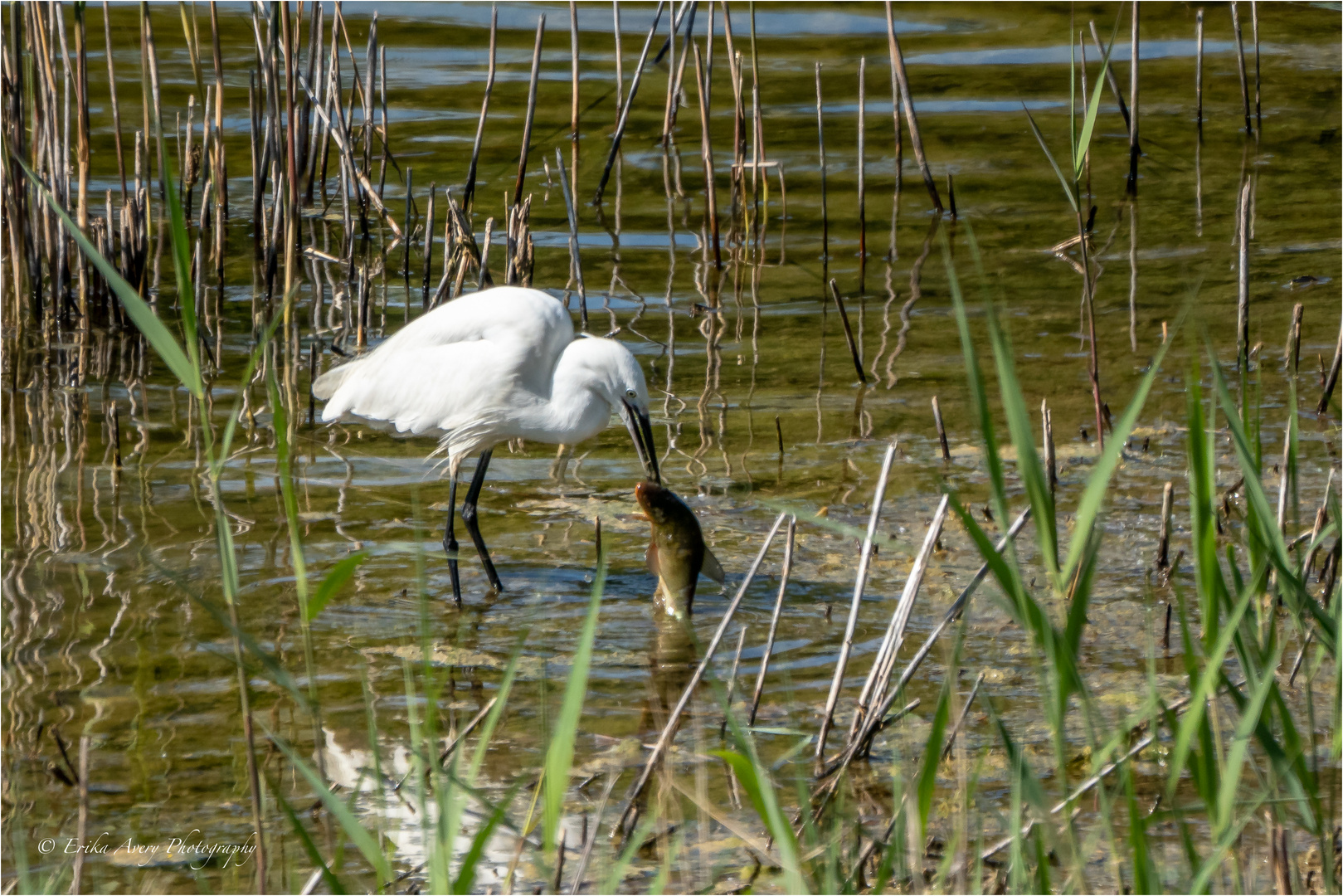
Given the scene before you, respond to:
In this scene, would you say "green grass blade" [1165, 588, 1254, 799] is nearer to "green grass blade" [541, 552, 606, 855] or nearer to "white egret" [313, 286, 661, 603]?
"green grass blade" [541, 552, 606, 855]

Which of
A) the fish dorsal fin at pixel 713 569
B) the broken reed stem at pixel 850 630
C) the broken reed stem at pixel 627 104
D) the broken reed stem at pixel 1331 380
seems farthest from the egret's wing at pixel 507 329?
the broken reed stem at pixel 627 104

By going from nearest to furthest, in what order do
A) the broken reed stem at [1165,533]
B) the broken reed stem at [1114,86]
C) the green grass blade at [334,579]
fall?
the green grass blade at [334,579] → the broken reed stem at [1165,533] → the broken reed stem at [1114,86]

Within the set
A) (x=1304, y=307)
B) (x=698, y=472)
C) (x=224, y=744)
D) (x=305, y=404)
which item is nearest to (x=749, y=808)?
(x=224, y=744)

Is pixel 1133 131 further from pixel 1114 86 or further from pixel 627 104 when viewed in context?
pixel 627 104

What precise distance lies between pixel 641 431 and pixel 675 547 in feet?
2.40

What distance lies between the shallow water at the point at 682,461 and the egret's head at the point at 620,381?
562 mm

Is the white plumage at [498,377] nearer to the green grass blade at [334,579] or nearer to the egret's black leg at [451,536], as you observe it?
the egret's black leg at [451,536]

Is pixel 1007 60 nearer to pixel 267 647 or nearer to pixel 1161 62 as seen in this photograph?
pixel 1161 62

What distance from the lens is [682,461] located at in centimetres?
630

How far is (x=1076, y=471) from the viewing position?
5.79m

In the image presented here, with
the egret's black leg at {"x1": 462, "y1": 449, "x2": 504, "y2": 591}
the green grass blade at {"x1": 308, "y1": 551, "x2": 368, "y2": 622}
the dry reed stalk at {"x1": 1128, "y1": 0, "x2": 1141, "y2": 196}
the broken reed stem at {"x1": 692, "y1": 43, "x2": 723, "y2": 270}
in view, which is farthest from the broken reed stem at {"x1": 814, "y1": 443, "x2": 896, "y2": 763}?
the dry reed stalk at {"x1": 1128, "y1": 0, "x2": 1141, "y2": 196}

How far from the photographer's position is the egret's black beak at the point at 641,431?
17.2 feet

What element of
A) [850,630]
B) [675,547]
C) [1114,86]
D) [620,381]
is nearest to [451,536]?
[620,381]

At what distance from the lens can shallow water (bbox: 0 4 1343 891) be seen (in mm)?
4062
